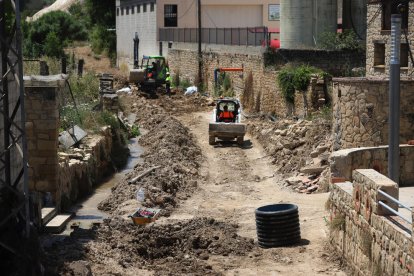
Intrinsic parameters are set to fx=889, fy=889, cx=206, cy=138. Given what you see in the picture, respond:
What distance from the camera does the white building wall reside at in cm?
6039

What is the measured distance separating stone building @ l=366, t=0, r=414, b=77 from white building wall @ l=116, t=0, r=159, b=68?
101 feet

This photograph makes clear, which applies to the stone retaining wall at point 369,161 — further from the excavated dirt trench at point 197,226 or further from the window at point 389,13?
the window at point 389,13

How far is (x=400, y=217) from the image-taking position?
12.6 metres

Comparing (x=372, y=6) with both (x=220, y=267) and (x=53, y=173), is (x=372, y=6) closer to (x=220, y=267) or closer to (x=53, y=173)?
(x=53, y=173)

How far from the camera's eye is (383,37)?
2875cm

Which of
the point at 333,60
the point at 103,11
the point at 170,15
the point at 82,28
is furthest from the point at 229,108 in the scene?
the point at 82,28

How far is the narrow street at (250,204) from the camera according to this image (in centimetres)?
1546

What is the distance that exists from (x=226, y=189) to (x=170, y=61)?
3198 centimetres

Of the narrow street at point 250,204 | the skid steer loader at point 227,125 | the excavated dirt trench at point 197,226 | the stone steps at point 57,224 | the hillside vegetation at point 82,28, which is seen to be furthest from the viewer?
the hillside vegetation at point 82,28

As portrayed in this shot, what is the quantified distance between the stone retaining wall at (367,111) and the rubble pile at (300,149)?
1210 millimetres

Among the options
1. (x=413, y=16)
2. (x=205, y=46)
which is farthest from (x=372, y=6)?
(x=205, y=46)

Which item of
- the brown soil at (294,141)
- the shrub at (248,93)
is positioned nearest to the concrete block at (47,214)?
the brown soil at (294,141)

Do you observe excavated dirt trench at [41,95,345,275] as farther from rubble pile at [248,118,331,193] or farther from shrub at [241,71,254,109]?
shrub at [241,71,254,109]

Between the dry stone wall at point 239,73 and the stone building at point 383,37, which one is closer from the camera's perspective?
the stone building at point 383,37
